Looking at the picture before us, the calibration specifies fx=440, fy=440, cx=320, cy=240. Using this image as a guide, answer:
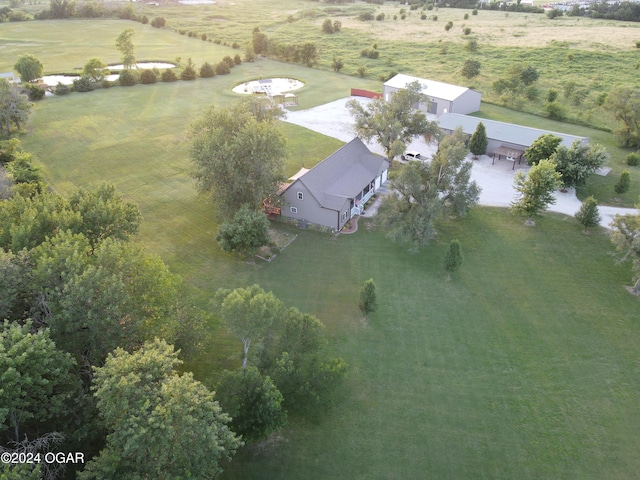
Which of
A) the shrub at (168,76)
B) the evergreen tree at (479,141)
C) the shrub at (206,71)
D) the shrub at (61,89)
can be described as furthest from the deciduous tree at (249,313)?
the shrub at (206,71)

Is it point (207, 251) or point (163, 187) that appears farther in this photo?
point (163, 187)

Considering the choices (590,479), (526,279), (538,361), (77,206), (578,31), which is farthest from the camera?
(578,31)

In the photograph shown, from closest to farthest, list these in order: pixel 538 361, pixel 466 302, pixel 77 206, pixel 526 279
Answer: pixel 538 361
pixel 77 206
pixel 466 302
pixel 526 279

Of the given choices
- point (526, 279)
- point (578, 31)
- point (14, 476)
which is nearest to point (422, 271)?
point (526, 279)

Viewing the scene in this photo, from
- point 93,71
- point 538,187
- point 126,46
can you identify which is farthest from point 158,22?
point 538,187

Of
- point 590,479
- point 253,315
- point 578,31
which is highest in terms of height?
point 578,31

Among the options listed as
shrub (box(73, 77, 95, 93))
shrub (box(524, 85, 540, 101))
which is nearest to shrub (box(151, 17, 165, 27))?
shrub (box(73, 77, 95, 93))

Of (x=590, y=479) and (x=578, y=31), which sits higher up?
(x=578, y=31)

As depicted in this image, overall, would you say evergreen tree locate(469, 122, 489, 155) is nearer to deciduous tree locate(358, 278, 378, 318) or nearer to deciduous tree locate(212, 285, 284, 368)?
deciduous tree locate(358, 278, 378, 318)

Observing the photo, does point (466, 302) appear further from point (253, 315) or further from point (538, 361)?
point (253, 315)

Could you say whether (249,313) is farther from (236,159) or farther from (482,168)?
(482,168)
